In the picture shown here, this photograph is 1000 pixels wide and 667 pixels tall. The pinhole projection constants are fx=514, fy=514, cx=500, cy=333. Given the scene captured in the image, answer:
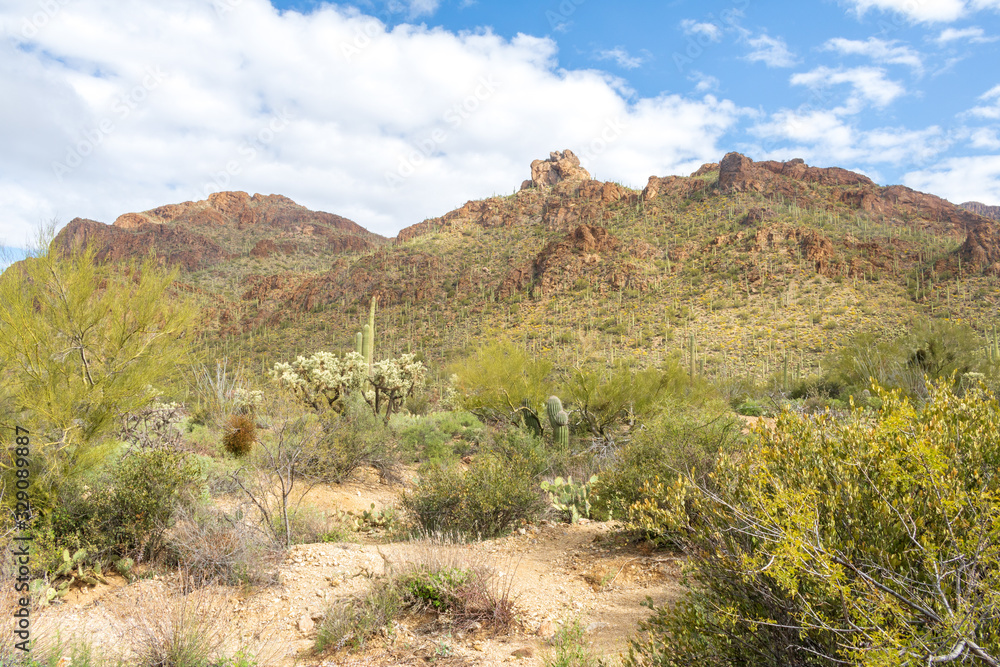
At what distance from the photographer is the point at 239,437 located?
37.6 ft

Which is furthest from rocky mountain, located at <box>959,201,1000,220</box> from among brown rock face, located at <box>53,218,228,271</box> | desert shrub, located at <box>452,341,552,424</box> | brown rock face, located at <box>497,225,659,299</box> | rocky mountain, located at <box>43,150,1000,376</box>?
brown rock face, located at <box>53,218,228,271</box>

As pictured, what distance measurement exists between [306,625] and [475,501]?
266 centimetres

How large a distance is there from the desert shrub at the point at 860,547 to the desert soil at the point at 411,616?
56.7 inches

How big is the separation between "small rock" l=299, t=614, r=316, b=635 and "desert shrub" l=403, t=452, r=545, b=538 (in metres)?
2.13

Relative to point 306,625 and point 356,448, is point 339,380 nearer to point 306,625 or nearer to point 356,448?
point 356,448

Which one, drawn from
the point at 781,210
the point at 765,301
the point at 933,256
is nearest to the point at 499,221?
the point at 781,210

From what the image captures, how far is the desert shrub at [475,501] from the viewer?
672 centimetres

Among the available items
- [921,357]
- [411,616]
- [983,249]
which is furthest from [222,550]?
[983,249]

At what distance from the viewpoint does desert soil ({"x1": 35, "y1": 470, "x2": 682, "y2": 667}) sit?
150 inches

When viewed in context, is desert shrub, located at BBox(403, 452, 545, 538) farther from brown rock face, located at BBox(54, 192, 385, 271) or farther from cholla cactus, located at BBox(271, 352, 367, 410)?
brown rock face, located at BBox(54, 192, 385, 271)

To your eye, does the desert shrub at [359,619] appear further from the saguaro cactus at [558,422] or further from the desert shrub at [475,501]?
the saguaro cactus at [558,422]

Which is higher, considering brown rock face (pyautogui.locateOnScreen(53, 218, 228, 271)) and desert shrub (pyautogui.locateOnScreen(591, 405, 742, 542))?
brown rock face (pyautogui.locateOnScreen(53, 218, 228, 271))

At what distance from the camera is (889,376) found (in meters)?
14.6

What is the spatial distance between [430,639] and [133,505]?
3811 millimetres
